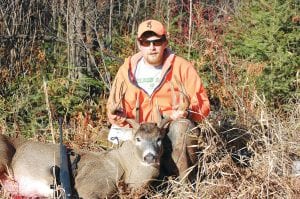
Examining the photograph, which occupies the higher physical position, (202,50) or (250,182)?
(202,50)

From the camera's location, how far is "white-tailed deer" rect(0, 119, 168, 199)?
16.0 ft

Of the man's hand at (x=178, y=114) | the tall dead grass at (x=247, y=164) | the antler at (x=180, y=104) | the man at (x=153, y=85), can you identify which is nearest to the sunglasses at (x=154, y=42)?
the man at (x=153, y=85)

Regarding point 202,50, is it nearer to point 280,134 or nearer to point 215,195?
point 280,134

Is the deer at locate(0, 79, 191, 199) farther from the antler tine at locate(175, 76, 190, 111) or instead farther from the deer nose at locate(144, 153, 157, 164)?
the antler tine at locate(175, 76, 190, 111)

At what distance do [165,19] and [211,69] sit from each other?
221cm

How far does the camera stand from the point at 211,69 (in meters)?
7.39

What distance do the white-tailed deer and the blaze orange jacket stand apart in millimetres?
338

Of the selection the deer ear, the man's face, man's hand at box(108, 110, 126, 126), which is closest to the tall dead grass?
the deer ear

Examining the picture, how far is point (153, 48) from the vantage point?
5469 mm

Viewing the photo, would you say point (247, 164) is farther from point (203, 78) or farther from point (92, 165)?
point (203, 78)

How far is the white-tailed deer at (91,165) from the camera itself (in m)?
4.88

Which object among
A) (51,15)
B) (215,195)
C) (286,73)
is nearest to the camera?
(215,195)

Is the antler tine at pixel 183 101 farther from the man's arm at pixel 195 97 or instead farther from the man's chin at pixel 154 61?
the man's chin at pixel 154 61

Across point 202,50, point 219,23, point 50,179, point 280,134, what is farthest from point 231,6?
point 50,179
